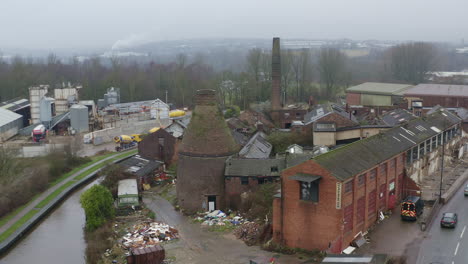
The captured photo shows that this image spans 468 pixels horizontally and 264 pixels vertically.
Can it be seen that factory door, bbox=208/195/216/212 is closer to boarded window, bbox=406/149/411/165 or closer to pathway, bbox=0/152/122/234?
boarded window, bbox=406/149/411/165

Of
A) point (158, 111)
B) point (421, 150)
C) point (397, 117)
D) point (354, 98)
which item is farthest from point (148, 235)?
point (354, 98)

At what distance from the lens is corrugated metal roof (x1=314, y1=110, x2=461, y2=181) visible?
75.4 feet

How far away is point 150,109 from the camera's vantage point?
65.9m

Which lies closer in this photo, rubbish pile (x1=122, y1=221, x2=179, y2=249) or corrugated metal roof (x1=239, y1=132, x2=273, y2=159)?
rubbish pile (x1=122, y1=221, x2=179, y2=249)

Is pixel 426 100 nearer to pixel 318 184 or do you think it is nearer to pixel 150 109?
pixel 150 109

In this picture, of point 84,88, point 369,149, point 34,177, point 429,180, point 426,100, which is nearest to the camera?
point 369,149

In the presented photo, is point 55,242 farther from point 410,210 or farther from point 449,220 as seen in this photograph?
point 449,220

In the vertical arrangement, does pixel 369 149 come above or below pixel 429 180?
above

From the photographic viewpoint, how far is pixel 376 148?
26.9 meters

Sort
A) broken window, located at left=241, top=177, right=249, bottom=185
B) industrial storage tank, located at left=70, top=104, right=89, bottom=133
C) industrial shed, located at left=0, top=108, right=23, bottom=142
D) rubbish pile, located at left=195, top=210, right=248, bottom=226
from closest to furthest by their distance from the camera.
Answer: rubbish pile, located at left=195, top=210, right=248, bottom=226, broken window, located at left=241, top=177, right=249, bottom=185, industrial shed, located at left=0, top=108, right=23, bottom=142, industrial storage tank, located at left=70, top=104, right=89, bottom=133

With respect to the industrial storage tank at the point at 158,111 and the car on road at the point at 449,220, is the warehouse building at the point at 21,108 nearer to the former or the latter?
the industrial storage tank at the point at 158,111

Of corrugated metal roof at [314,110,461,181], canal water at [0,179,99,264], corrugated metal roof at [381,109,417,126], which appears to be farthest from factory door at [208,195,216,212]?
corrugated metal roof at [381,109,417,126]

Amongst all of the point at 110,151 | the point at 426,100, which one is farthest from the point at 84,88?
the point at 426,100

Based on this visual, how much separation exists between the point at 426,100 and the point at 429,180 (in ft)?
99.6
